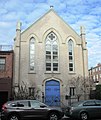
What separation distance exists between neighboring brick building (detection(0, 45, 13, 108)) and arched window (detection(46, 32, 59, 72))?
5.32 m

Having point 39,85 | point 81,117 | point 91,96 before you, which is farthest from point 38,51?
point 81,117

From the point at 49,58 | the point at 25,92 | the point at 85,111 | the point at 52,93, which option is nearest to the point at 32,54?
the point at 49,58

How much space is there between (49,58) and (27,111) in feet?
55.0

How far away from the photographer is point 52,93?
1271 inches

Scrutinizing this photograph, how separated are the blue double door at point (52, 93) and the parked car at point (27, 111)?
13959 mm

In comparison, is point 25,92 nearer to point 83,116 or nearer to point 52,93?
point 52,93

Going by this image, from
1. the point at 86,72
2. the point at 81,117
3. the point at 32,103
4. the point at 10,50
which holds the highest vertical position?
the point at 10,50

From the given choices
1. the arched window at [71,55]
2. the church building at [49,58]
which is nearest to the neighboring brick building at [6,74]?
the church building at [49,58]

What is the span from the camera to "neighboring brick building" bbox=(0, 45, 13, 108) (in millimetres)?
29828

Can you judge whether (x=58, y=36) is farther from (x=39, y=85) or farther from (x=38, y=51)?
(x=39, y=85)

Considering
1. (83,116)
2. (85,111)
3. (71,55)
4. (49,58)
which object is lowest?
(83,116)

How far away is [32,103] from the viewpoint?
58.4ft

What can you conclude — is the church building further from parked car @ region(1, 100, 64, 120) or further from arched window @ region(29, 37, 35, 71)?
parked car @ region(1, 100, 64, 120)

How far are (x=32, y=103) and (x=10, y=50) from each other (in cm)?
1515
